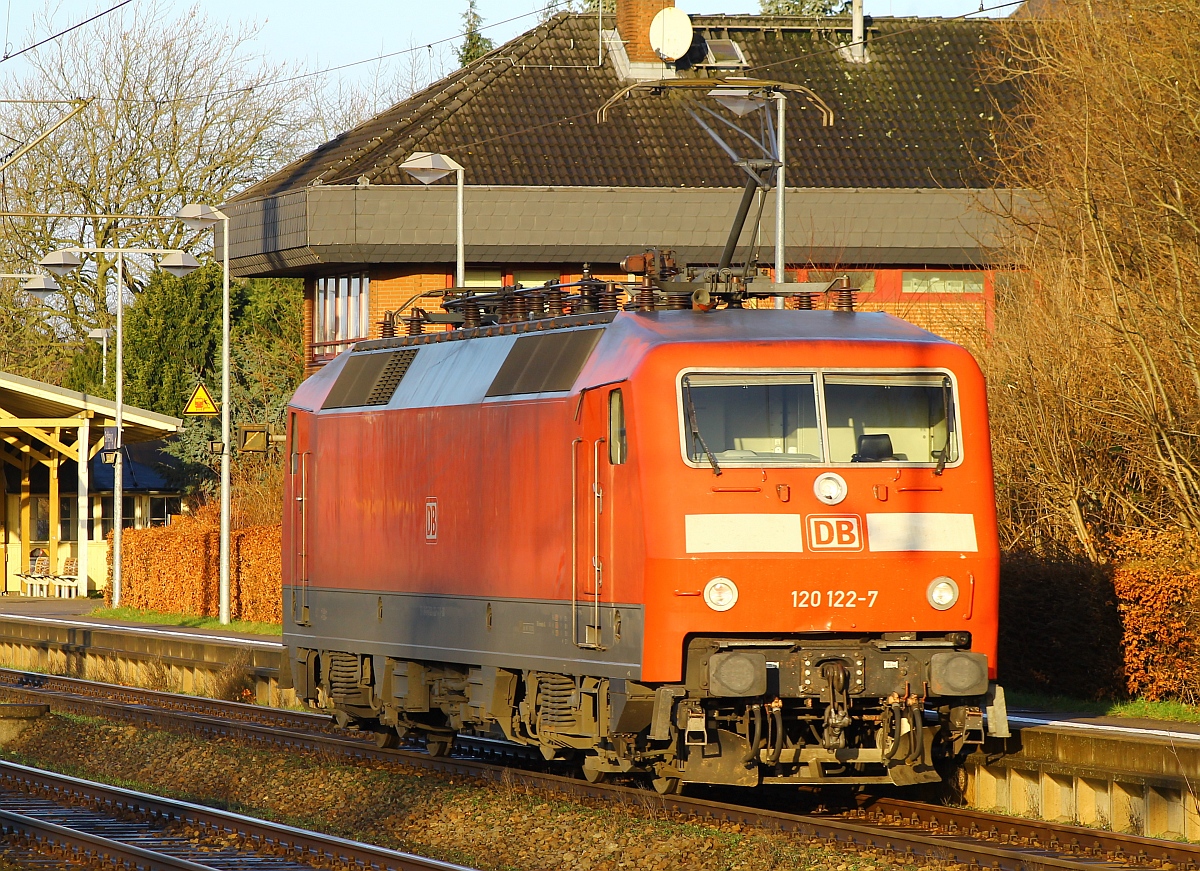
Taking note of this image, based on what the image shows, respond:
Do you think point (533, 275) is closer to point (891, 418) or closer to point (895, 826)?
point (891, 418)

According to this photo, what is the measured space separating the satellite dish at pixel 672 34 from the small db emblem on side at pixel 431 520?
21202 millimetres

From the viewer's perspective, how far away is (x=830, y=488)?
38.6 ft

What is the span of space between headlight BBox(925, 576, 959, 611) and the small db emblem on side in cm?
448

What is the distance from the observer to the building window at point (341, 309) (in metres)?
34.1

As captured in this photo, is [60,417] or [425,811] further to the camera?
[60,417]

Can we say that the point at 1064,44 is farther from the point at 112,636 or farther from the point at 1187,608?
the point at 112,636

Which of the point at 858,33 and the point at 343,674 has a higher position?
the point at 858,33

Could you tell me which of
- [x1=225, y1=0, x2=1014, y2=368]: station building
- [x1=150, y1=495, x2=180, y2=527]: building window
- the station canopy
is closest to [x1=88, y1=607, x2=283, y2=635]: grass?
the station canopy

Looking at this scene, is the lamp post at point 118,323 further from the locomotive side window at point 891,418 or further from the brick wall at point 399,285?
the locomotive side window at point 891,418

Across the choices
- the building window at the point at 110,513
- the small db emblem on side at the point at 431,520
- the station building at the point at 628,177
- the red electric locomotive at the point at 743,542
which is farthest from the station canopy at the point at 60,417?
the red electric locomotive at the point at 743,542

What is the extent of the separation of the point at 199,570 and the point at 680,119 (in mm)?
12022

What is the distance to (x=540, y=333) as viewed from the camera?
1374 centimetres

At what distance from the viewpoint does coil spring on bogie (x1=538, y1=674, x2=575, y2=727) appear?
1289cm

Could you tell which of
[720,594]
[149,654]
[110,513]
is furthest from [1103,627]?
[110,513]
